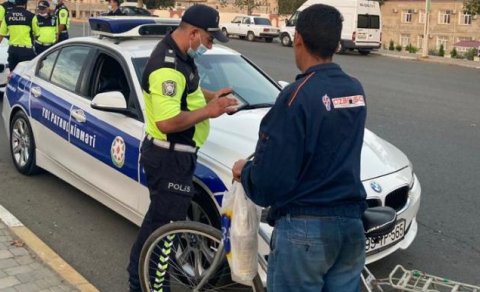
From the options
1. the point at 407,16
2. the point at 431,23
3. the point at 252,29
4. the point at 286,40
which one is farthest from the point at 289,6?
the point at 286,40

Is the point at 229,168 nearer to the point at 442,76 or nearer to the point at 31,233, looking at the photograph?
the point at 31,233

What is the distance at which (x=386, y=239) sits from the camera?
3986 millimetres

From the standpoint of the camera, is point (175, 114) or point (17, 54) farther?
point (17, 54)

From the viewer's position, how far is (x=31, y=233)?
4.72 metres

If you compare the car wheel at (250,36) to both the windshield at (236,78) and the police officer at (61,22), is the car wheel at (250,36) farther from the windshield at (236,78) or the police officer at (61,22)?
the windshield at (236,78)

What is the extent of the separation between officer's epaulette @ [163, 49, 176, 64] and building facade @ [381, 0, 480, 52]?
52.5m

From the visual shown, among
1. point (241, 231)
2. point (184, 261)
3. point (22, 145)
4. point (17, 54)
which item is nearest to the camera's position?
point (241, 231)

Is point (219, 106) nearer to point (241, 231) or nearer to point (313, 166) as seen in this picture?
point (241, 231)

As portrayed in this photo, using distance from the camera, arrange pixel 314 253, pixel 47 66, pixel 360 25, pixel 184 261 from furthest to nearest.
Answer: pixel 360 25
pixel 47 66
pixel 184 261
pixel 314 253

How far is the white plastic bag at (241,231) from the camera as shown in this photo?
8.79 feet

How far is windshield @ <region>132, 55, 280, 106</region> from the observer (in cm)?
504

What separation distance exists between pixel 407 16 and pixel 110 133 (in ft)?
187

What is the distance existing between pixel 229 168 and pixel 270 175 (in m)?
1.61

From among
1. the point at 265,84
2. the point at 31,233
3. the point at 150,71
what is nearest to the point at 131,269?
the point at 150,71
